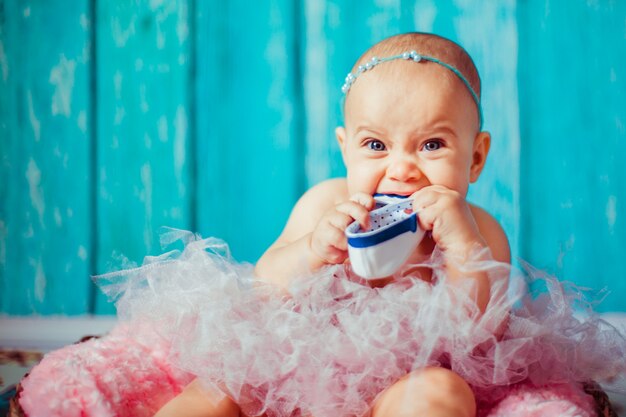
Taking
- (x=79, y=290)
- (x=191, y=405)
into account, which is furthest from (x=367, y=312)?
(x=79, y=290)

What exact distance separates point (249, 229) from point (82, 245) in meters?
0.42

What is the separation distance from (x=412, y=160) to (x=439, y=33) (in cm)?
68

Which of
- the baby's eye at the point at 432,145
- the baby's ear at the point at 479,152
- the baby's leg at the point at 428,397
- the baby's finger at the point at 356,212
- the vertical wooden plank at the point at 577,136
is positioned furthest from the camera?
the vertical wooden plank at the point at 577,136

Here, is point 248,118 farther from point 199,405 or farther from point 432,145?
point 199,405

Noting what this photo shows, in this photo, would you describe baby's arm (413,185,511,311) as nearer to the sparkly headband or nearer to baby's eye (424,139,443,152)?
baby's eye (424,139,443,152)

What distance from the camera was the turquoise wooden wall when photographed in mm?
1582

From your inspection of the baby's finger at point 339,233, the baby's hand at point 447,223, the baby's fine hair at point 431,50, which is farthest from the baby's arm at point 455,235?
the baby's fine hair at point 431,50

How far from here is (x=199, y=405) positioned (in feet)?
2.94

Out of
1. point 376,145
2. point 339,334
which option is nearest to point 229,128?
point 376,145

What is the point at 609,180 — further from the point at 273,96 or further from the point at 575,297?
the point at 273,96

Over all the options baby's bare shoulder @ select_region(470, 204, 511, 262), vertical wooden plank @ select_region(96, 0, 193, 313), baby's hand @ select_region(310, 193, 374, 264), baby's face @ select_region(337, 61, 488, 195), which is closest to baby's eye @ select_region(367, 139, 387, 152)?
baby's face @ select_region(337, 61, 488, 195)

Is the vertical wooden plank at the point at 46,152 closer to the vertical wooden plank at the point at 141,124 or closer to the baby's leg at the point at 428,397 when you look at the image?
the vertical wooden plank at the point at 141,124

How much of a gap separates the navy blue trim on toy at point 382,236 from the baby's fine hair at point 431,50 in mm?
310

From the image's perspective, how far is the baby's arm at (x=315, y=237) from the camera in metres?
0.95
